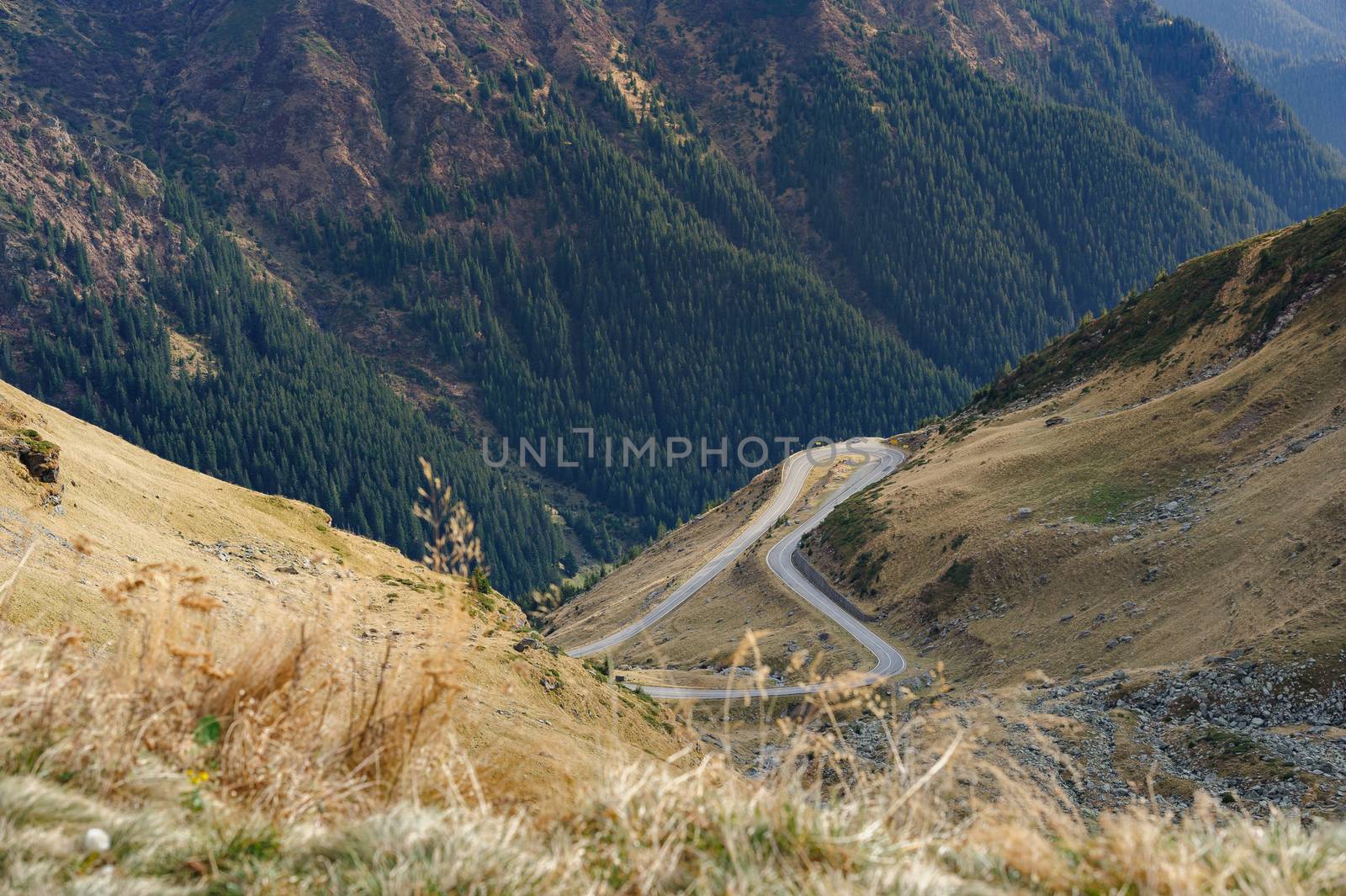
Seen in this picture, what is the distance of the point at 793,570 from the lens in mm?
87000

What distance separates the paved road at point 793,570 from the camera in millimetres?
60312

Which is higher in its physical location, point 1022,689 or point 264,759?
point 264,759

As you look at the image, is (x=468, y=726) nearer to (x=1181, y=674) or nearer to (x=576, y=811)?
(x=576, y=811)

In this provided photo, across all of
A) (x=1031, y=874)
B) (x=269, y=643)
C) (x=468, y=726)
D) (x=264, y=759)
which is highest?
(x=269, y=643)

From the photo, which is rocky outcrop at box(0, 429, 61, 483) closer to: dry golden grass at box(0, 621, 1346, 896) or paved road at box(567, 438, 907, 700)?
paved road at box(567, 438, 907, 700)

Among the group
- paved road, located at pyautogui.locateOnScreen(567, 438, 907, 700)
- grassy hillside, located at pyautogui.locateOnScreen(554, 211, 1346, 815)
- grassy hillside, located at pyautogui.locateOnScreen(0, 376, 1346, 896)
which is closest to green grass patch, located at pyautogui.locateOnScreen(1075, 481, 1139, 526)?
grassy hillside, located at pyautogui.locateOnScreen(554, 211, 1346, 815)

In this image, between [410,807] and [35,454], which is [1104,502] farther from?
[410,807]

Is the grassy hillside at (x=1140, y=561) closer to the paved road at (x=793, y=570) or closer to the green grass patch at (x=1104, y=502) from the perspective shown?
the green grass patch at (x=1104, y=502)

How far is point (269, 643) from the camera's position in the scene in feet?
28.0

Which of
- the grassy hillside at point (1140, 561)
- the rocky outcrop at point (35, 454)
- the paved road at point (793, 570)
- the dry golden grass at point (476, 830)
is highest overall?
the rocky outcrop at point (35, 454)

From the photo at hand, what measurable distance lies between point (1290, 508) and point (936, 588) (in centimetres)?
2340

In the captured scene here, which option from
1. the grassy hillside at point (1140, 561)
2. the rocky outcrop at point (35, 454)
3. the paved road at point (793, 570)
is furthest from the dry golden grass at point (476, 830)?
the rocky outcrop at point (35, 454)

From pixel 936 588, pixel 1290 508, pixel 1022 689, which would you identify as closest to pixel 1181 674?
pixel 1022 689

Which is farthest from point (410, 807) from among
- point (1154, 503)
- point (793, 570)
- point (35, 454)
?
point (793, 570)
